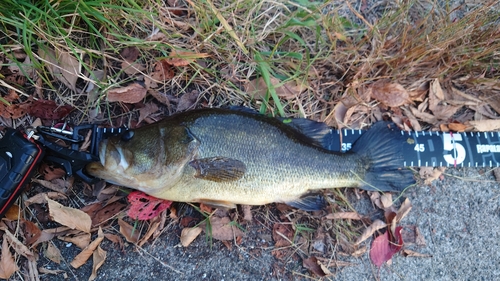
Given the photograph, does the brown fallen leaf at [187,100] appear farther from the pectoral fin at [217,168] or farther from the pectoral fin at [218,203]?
the pectoral fin at [218,203]

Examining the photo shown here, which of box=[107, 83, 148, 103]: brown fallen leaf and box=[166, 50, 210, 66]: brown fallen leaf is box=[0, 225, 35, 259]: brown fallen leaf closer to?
box=[107, 83, 148, 103]: brown fallen leaf

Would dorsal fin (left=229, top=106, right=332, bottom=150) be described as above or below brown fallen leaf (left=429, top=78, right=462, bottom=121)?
below

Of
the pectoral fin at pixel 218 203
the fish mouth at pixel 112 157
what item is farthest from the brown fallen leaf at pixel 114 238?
the pectoral fin at pixel 218 203

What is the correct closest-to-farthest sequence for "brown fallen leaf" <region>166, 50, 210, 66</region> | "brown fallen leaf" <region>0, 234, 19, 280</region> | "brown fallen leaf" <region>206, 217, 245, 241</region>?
"brown fallen leaf" <region>0, 234, 19, 280</region> → "brown fallen leaf" <region>206, 217, 245, 241</region> → "brown fallen leaf" <region>166, 50, 210, 66</region>

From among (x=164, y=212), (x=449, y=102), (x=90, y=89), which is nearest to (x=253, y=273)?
(x=164, y=212)

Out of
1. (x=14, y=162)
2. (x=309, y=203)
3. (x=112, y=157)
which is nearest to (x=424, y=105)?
(x=309, y=203)

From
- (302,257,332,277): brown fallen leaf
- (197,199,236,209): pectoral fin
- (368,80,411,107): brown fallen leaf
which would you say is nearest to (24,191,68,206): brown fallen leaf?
(197,199,236,209): pectoral fin

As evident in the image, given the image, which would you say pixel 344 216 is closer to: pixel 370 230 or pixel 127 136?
pixel 370 230
